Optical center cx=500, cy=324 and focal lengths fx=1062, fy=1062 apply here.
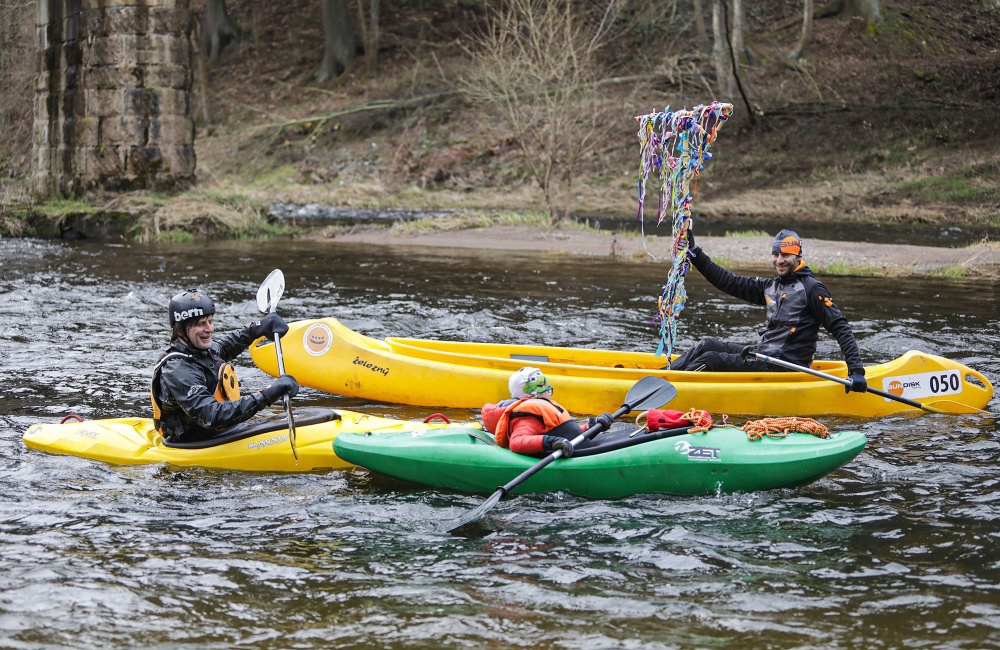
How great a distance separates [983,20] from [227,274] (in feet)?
73.0

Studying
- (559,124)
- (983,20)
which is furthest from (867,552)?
(983,20)

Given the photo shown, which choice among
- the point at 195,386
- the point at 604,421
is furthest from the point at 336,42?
the point at 604,421

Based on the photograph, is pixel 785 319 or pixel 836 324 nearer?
pixel 836 324

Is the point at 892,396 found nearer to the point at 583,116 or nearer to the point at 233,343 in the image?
the point at 233,343

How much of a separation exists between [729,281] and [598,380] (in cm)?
135

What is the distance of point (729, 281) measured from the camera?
27.3 ft

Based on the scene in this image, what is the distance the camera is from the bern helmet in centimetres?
614

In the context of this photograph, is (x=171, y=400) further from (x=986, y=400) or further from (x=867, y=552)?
(x=986, y=400)

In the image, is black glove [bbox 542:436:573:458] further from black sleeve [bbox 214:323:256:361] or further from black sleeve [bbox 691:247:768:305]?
black sleeve [bbox 691:247:768:305]

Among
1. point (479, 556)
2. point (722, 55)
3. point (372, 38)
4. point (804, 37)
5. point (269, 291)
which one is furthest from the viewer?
point (372, 38)

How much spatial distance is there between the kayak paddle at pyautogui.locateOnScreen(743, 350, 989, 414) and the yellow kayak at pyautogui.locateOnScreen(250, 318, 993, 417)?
14mm

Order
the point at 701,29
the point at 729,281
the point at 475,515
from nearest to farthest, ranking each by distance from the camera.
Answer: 1. the point at 475,515
2. the point at 729,281
3. the point at 701,29

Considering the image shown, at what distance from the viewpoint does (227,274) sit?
15.5 meters

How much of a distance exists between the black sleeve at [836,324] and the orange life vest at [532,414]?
2.40 m
